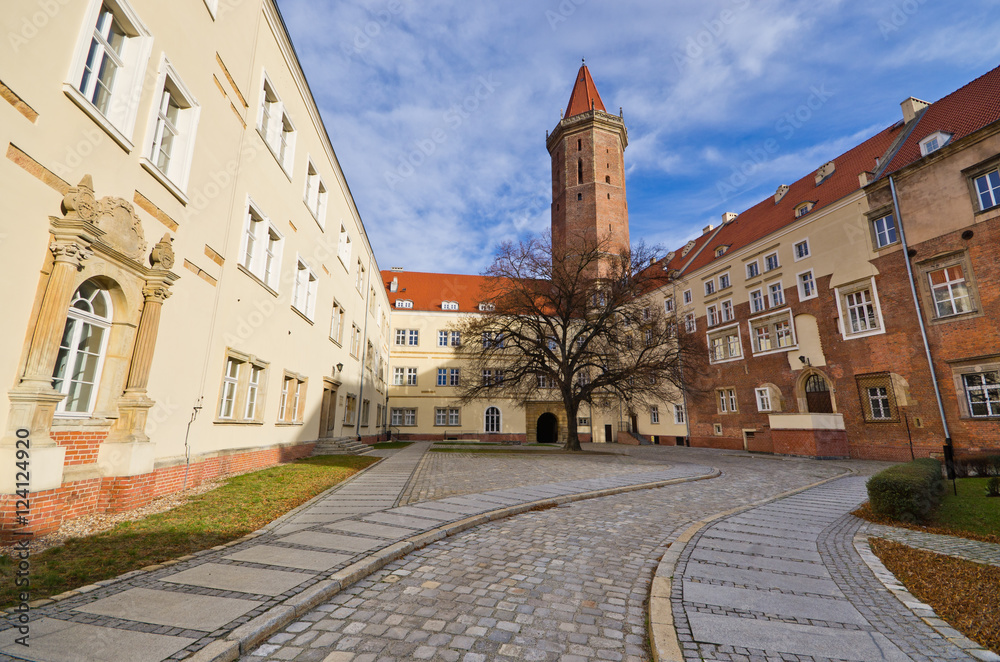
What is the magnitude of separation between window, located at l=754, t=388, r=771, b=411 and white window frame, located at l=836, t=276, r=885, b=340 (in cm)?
566

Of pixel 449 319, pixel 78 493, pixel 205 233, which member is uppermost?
pixel 449 319

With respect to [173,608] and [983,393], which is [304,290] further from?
[983,393]

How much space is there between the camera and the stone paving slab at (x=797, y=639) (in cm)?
302

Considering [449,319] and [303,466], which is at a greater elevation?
[449,319]

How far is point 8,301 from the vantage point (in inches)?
199

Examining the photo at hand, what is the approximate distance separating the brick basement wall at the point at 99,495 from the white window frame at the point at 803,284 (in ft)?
92.5

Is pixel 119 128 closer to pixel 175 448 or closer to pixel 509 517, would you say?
pixel 175 448

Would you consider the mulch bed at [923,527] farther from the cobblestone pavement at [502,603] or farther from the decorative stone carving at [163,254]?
the decorative stone carving at [163,254]

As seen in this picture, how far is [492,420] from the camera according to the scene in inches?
1508

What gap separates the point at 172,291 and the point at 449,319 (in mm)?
31918

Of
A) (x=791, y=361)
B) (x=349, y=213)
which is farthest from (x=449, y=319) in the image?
(x=791, y=361)

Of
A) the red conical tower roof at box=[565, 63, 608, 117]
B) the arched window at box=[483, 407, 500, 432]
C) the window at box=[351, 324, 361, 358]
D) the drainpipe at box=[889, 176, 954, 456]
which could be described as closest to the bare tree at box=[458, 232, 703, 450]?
the window at box=[351, 324, 361, 358]

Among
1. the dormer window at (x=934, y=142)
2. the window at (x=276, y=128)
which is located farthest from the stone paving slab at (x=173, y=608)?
the dormer window at (x=934, y=142)

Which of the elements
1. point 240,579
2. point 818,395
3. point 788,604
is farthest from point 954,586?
point 818,395
